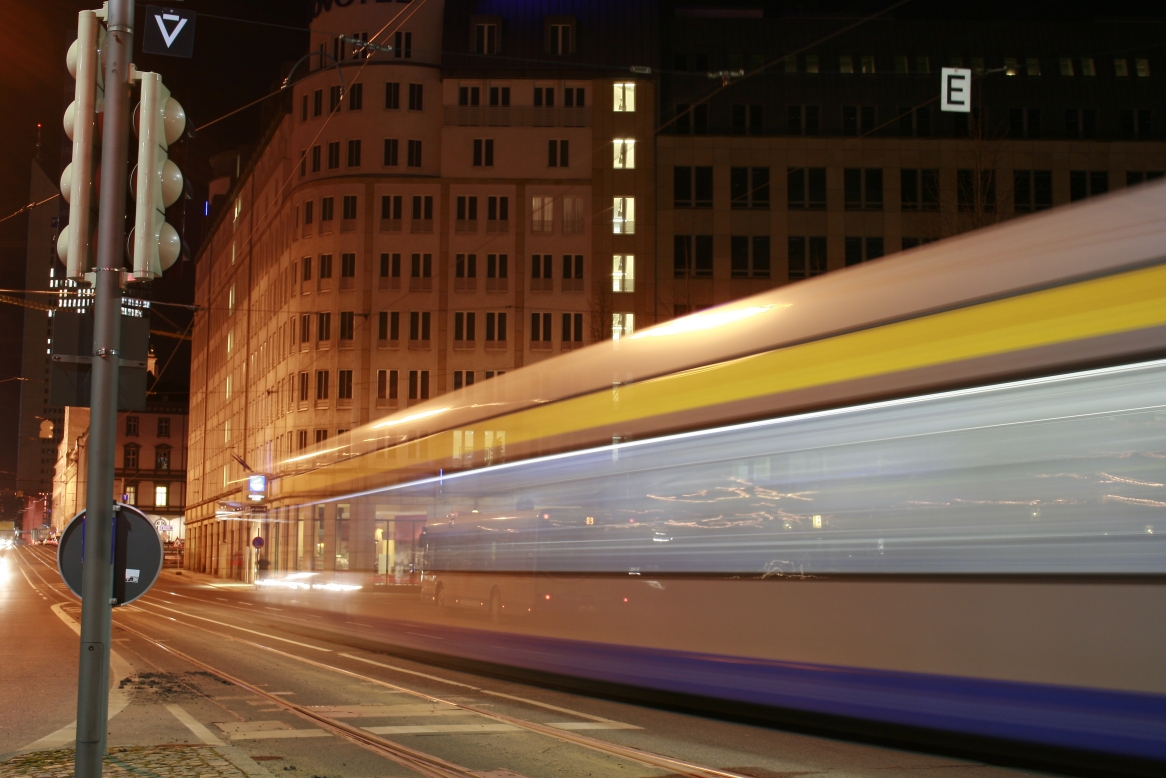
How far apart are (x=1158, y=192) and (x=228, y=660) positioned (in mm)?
12356

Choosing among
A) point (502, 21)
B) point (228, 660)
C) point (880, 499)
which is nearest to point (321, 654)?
point (228, 660)

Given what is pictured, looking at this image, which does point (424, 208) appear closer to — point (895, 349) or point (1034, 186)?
point (1034, 186)

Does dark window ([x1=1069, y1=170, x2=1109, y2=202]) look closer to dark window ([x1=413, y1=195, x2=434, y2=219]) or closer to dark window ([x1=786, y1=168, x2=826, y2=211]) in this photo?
dark window ([x1=786, y1=168, x2=826, y2=211])

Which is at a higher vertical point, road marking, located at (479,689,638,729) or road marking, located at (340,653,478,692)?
road marking, located at (479,689,638,729)

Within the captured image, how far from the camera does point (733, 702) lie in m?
9.02

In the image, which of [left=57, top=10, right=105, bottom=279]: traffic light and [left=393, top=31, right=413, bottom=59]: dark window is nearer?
[left=57, top=10, right=105, bottom=279]: traffic light

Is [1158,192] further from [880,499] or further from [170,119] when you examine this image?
[170,119]

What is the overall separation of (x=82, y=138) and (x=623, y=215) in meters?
49.0

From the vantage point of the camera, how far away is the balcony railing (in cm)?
5509

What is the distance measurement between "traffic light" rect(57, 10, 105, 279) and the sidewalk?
2.87m

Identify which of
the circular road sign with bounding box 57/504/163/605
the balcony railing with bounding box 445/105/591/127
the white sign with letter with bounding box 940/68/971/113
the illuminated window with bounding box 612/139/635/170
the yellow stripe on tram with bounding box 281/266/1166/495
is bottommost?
the circular road sign with bounding box 57/504/163/605

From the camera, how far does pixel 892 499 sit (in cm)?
730

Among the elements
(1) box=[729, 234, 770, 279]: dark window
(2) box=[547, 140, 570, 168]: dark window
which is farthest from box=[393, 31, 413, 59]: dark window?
(1) box=[729, 234, 770, 279]: dark window

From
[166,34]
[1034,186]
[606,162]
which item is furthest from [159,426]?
[166,34]
